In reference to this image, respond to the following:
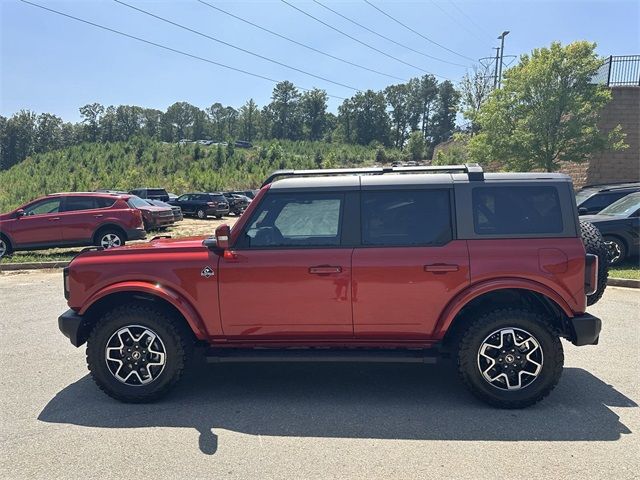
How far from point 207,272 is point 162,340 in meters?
0.69

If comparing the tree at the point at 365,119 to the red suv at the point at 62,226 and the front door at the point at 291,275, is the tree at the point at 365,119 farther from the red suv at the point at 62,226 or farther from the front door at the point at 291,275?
the front door at the point at 291,275

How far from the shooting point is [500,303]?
4004 millimetres

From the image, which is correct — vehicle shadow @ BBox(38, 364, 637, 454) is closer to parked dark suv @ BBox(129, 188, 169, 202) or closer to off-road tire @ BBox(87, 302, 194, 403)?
off-road tire @ BBox(87, 302, 194, 403)

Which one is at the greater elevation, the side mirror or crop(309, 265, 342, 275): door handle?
the side mirror

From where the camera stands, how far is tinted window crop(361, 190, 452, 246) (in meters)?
3.88

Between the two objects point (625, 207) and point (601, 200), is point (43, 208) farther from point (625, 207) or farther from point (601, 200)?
point (601, 200)

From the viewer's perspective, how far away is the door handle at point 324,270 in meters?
3.81

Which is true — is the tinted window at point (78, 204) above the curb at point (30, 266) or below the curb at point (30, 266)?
above

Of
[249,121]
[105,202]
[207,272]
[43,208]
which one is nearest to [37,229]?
[43,208]

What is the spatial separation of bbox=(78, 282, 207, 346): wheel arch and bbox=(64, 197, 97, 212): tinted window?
31.6 feet

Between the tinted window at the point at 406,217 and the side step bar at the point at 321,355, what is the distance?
35.9 inches

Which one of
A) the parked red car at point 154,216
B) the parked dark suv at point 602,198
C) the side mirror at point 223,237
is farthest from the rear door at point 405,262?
the parked red car at point 154,216

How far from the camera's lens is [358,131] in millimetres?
109688

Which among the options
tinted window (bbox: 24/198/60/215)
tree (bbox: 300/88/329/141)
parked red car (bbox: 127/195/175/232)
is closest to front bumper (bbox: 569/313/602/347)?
tinted window (bbox: 24/198/60/215)
